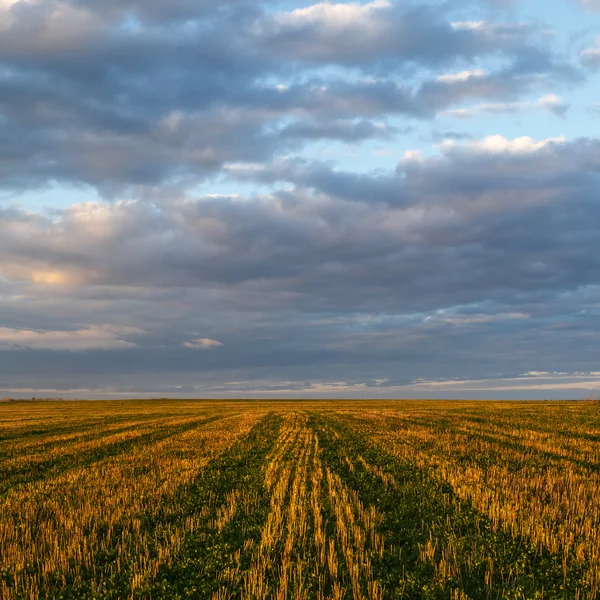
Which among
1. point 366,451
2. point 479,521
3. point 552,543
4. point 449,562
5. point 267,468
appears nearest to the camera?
point 449,562

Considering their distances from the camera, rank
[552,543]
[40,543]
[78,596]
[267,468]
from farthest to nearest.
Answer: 1. [267,468]
2. [40,543]
3. [552,543]
4. [78,596]

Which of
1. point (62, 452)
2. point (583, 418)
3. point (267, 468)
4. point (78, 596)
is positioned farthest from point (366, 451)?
point (583, 418)

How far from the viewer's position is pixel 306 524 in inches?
494

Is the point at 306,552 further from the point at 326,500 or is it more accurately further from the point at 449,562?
the point at 326,500

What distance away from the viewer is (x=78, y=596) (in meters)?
8.82

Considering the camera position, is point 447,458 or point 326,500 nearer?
point 326,500

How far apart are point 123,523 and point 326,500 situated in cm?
555

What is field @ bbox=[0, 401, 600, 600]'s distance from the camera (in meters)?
9.14

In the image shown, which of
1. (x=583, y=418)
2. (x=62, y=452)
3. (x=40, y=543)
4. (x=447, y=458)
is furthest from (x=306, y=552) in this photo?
(x=583, y=418)

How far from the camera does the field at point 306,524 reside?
914 centimetres

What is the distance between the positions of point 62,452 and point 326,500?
1908 cm

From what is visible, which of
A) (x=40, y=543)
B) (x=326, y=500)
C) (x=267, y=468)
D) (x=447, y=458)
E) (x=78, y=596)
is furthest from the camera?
(x=447, y=458)

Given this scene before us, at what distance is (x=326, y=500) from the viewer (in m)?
15.0

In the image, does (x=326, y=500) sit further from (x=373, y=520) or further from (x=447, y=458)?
(x=447, y=458)
